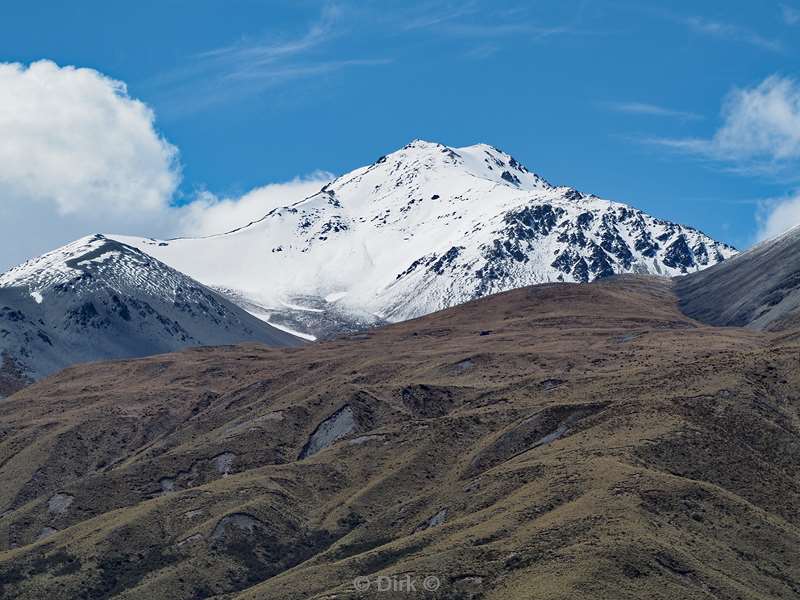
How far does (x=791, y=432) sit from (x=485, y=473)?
3753cm

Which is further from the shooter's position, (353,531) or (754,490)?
(353,531)

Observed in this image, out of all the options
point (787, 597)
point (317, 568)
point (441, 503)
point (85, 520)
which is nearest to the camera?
point (787, 597)

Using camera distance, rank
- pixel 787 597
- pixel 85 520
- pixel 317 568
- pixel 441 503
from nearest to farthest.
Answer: pixel 787 597
pixel 317 568
pixel 441 503
pixel 85 520

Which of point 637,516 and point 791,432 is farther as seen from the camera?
point 791,432

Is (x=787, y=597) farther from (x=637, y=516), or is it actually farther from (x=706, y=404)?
(x=706, y=404)

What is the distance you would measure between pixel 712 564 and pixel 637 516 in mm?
9025

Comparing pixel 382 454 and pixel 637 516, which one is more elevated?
pixel 382 454

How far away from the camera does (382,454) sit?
195000 millimetres

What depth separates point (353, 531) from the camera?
170625mm

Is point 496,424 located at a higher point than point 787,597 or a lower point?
higher

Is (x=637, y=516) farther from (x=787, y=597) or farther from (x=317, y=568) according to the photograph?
(x=317, y=568)

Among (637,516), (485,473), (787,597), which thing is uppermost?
(485,473)

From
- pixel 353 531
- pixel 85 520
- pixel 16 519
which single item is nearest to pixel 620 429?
pixel 353 531

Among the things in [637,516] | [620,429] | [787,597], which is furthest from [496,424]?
[787,597]
